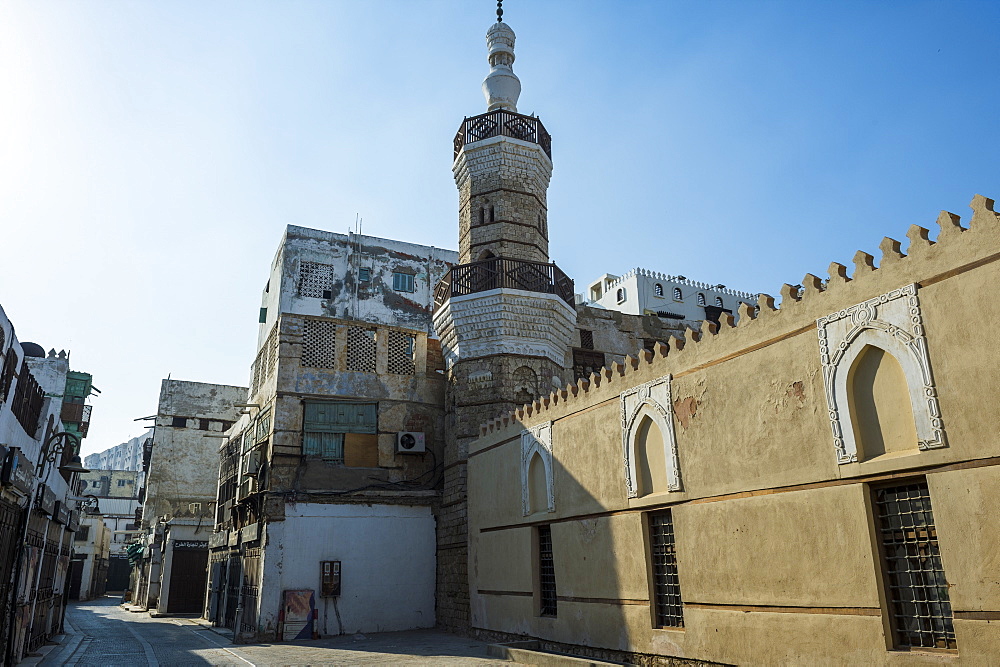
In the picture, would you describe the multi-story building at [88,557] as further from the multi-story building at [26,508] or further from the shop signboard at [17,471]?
the shop signboard at [17,471]

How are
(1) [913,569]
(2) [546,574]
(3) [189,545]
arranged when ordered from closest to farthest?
1. (1) [913,569]
2. (2) [546,574]
3. (3) [189,545]

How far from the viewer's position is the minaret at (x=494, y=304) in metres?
15.1

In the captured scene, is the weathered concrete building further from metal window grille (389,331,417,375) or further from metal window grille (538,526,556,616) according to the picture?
metal window grille (538,526,556,616)

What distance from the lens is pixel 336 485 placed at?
1576 cm

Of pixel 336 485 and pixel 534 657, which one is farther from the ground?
pixel 336 485

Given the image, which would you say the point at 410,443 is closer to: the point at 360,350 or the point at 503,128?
the point at 360,350

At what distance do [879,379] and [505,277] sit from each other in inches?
364

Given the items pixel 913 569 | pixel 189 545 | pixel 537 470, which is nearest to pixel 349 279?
A: pixel 189 545

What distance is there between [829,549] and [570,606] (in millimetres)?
4949

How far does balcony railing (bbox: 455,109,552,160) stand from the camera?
17.0 meters

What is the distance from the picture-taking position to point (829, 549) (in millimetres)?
7129

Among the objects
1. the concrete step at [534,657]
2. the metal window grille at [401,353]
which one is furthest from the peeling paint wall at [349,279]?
the concrete step at [534,657]

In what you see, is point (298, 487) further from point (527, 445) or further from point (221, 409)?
point (221, 409)

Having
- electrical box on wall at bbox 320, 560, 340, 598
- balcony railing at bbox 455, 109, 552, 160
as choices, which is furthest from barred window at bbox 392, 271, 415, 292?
electrical box on wall at bbox 320, 560, 340, 598
